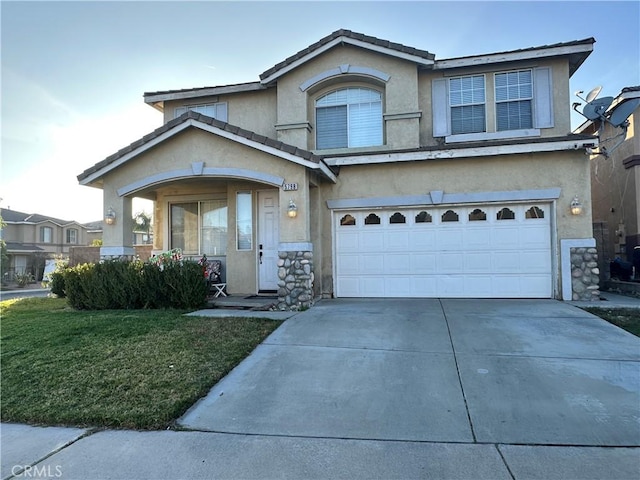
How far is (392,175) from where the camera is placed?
10.2 meters

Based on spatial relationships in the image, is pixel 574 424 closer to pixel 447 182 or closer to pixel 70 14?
pixel 447 182

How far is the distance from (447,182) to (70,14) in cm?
926

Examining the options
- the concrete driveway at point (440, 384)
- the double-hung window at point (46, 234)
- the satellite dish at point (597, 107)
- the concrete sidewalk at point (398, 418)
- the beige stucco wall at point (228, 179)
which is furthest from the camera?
the double-hung window at point (46, 234)

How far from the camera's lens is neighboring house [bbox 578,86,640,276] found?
1116 centimetres

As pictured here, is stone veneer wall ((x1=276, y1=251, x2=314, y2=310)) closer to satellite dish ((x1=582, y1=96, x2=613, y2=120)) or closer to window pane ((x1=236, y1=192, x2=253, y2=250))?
window pane ((x1=236, y1=192, x2=253, y2=250))

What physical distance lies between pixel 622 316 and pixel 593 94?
18.2 feet

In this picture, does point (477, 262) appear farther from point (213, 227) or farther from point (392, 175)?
point (213, 227)

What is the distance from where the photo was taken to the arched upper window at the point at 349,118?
35.8 feet

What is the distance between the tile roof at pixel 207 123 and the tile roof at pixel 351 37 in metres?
2.88

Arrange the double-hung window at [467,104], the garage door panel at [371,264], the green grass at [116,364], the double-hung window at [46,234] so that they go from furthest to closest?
the double-hung window at [46,234], the double-hung window at [467,104], the garage door panel at [371,264], the green grass at [116,364]

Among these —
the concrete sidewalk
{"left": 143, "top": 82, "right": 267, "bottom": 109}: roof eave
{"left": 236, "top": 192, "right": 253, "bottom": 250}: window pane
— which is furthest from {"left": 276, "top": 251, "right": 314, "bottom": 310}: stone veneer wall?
{"left": 143, "top": 82, "right": 267, "bottom": 109}: roof eave

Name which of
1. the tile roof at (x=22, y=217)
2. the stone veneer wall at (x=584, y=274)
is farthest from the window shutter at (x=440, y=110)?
the tile roof at (x=22, y=217)

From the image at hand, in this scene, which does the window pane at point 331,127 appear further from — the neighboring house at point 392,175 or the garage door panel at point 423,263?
the garage door panel at point 423,263

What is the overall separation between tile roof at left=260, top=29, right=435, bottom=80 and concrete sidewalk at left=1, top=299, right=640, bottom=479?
725cm
